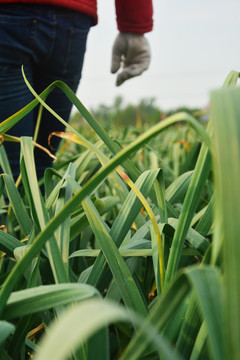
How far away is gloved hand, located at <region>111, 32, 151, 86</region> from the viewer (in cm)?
122

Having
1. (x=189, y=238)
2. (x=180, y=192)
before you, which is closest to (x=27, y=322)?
(x=189, y=238)

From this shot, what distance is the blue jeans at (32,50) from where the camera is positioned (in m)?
0.96

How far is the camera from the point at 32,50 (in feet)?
3.39

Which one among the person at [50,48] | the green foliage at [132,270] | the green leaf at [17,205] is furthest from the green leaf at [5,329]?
the person at [50,48]

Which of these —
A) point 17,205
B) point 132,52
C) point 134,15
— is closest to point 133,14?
point 134,15

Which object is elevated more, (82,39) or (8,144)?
(82,39)

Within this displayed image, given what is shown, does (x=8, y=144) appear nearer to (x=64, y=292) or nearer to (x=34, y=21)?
(x=34, y=21)

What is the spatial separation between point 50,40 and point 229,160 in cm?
94

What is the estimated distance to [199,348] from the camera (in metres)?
0.31

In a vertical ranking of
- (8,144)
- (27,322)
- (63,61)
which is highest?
(63,61)

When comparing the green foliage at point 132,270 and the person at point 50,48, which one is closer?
the green foliage at point 132,270

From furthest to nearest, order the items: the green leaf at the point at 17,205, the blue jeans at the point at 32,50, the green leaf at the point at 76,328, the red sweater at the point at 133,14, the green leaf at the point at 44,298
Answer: the red sweater at the point at 133,14
the blue jeans at the point at 32,50
the green leaf at the point at 17,205
the green leaf at the point at 44,298
the green leaf at the point at 76,328

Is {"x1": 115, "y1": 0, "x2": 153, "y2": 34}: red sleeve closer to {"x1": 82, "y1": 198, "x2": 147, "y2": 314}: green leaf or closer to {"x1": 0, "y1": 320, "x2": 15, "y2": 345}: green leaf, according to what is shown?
{"x1": 82, "y1": 198, "x2": 147, "y2": 314}: green leaf

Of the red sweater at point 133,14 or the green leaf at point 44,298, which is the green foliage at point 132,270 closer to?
the green leaf at point 44,298
